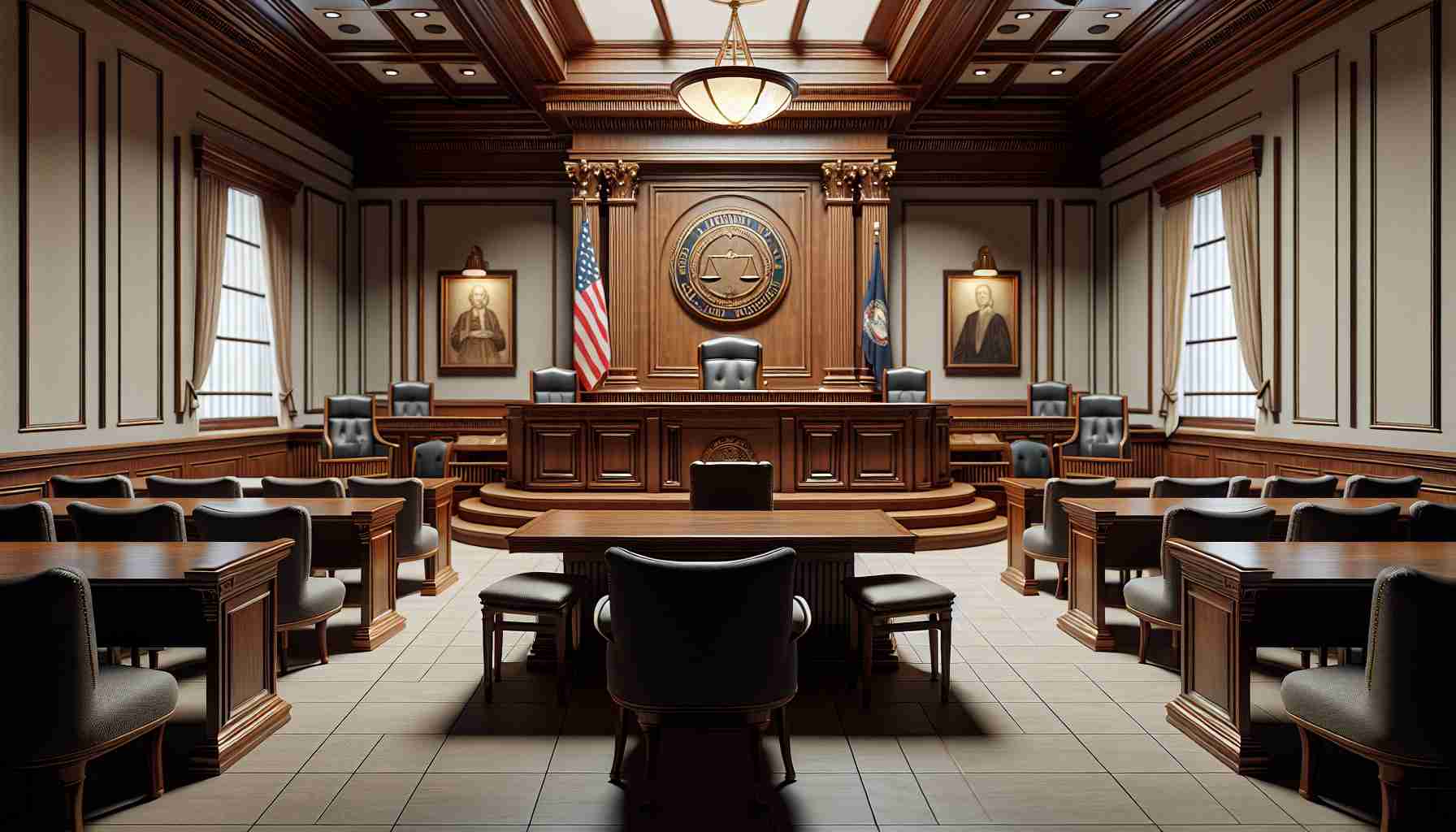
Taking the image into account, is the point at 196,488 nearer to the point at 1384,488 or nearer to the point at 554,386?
the point at 554,386

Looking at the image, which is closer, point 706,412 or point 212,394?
point 706,412

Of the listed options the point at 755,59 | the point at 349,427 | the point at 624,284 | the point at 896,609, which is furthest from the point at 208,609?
the point at 755,59

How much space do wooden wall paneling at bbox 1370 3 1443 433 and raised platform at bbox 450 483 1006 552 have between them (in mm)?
3080

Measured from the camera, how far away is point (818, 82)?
9.95 meters

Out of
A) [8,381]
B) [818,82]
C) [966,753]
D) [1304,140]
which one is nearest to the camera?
[966,753]

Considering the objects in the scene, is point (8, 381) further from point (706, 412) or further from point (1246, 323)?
point (1246, 323)

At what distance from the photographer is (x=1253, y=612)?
304 cm

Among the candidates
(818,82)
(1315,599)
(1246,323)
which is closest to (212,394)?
(818,82)

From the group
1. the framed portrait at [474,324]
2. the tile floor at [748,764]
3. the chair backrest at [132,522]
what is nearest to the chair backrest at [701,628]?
the tile floor at [748,764]

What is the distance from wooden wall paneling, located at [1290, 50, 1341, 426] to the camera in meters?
6.68

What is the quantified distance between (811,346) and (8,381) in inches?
299

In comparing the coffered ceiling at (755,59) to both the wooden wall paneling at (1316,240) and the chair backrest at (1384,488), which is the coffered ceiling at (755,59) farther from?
the chair backrest at (1384,488)

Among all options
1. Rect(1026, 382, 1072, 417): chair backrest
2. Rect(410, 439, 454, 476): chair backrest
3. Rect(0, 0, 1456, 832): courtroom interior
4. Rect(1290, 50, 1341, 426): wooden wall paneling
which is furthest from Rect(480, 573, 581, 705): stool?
Rect(1026, 382, 1072, 417): chair backrest

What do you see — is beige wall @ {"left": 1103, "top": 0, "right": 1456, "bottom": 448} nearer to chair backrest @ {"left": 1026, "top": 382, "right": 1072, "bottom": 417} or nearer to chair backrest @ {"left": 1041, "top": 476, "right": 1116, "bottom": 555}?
chair backrest @ {"left": 1041, "top": 476, "right": 1116, "bottom": 555}
